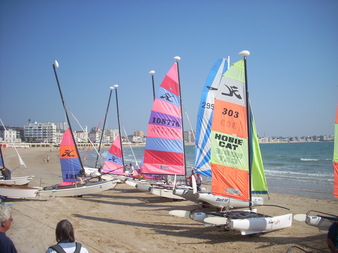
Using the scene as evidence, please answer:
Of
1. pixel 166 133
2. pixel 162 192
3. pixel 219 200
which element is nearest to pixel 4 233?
pixel 219 200

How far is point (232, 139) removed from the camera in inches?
297

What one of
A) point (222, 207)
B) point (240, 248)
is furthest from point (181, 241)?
point (222, 207)

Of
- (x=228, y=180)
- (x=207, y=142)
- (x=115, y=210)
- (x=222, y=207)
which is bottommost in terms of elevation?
(x=115, y=210)

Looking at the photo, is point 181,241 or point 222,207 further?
point 222,207

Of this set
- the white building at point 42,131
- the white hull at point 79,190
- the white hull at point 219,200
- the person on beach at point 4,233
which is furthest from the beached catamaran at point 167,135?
the white building at point 42,131

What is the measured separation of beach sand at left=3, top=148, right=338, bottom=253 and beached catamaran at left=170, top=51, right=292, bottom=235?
2.05 feet

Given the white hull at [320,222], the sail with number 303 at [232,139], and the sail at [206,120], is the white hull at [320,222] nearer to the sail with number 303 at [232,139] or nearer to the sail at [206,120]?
the sail with number 303 at [232,139]

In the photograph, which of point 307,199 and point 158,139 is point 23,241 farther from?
point 307,199

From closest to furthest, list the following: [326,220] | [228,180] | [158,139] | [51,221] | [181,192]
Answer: [326,220]
[228,180]
[51,221]
[181,192]
[158,139]

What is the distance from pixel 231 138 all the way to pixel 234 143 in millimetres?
157

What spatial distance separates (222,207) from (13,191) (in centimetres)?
828

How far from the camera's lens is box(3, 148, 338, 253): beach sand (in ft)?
21.9

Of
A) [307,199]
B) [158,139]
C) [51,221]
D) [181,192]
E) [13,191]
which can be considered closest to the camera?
[51,221]

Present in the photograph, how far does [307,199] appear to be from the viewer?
13.6 meters
